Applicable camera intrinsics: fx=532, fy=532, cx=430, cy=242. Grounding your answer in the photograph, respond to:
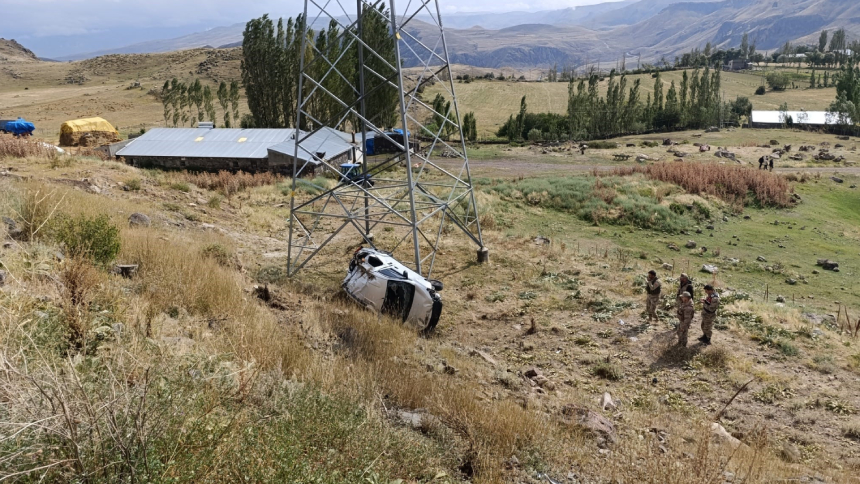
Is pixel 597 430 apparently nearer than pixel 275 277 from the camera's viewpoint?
Yes

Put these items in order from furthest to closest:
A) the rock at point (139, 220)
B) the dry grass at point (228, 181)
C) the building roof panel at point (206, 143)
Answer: the building roof panel at point (206, 143)
the dry grass at point (228, 181)
the rock at point (139, 220)

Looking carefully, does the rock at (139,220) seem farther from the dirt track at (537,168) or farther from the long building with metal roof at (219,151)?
the dirt track at (537,168)

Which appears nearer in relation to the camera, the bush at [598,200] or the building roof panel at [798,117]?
the bush at [598,200]

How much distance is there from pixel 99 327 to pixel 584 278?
1351 cm

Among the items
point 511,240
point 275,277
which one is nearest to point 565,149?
point 511,240

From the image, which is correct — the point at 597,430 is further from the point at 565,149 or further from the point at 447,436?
the point at 565,149

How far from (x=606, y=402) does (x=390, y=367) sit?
376cm

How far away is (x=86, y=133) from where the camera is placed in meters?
41.7

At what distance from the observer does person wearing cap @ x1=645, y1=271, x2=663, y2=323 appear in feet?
42.0

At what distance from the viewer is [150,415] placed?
13.2ft

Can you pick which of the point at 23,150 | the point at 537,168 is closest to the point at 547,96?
the point at 537,168

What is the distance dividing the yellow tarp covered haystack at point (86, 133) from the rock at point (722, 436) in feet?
149

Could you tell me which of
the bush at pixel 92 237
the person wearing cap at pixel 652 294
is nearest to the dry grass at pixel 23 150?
the bush at pixel 92 237

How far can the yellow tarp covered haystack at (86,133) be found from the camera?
40.9 meters
